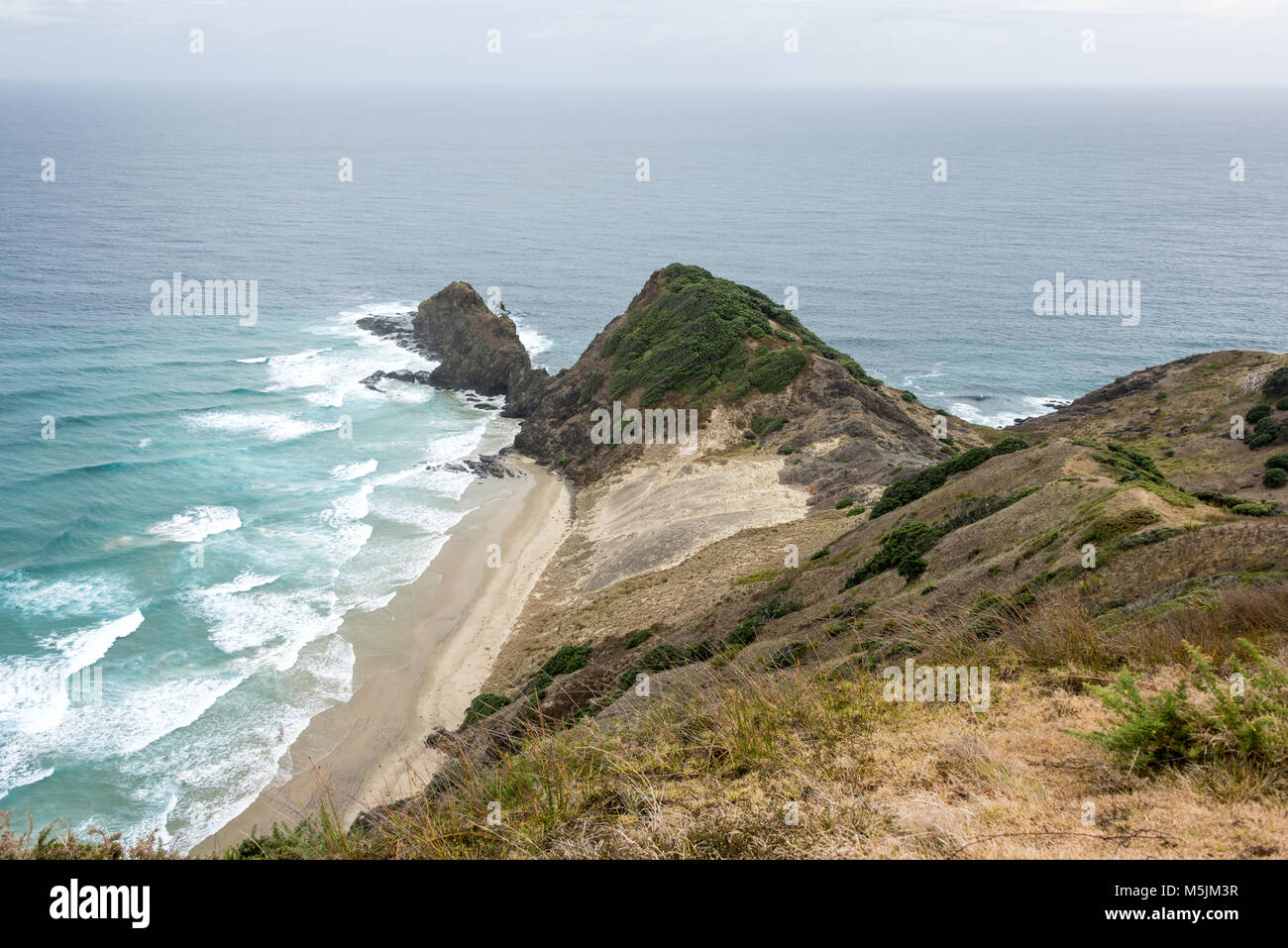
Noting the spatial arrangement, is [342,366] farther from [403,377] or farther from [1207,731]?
[1207,731]

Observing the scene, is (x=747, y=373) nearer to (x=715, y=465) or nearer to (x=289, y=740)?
(x=715, y=465)

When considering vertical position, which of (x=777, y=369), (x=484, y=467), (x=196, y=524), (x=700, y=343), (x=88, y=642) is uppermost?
(x=700, y=343)

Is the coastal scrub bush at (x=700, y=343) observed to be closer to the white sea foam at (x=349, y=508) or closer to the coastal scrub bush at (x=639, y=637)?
the white sea foam at (x=349, y=508)

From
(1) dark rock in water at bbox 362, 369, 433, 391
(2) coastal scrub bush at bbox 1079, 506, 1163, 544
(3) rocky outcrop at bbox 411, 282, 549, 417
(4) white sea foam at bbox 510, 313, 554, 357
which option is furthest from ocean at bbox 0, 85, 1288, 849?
(2) coastal scrub bush at bbox 1079, 506, 1163, 544

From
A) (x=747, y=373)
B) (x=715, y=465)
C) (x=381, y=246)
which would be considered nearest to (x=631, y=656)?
(x=715, y=465)

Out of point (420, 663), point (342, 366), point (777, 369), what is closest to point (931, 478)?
point (777, 369)
